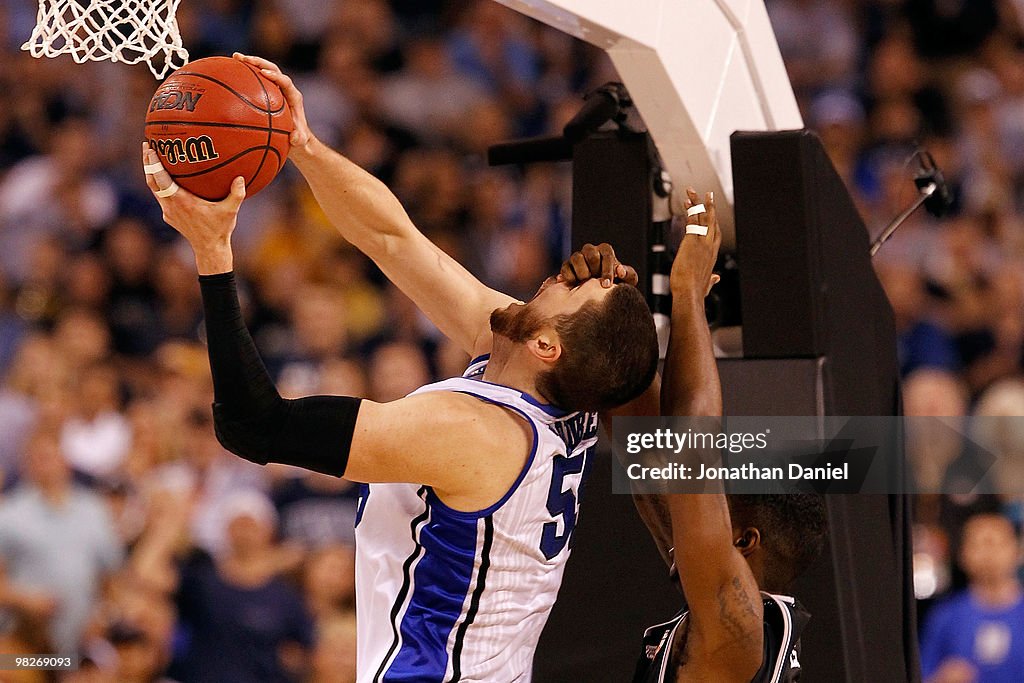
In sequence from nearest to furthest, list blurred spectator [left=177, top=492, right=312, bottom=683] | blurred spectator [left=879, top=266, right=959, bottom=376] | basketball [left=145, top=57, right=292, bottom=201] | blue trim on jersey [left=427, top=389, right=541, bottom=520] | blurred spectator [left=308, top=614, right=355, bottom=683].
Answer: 1. basketball [left=145, top=57, right=292, bottom=201]
2. blue trim on jersey [left=427, top=389, right=541, bottom=520]
3. blurred spectator [left=308, top=614, right=355, bottom=683]
4. blurred spectator [left=177, top=492, right=312, bottom=683]
5. blurred spectator [left=879, top=266, right=959, bottom=376]

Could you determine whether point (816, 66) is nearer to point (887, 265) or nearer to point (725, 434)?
point (887, 265)

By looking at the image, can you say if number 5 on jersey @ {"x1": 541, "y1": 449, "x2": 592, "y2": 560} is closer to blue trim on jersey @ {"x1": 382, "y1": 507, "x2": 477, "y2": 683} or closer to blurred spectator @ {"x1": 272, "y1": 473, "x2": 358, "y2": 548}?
blue trim on jersey @ {"x1": 382, "y1": 507, "x2": 477, "y2": 683}

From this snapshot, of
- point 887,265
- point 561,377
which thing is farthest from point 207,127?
point 887,265

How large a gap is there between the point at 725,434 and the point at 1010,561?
100 inches

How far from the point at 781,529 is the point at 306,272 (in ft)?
18.0

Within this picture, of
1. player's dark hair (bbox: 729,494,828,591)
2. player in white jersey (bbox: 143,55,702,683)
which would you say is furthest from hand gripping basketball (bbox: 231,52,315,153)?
player's dark hair (bbox: 729,494,828,591)

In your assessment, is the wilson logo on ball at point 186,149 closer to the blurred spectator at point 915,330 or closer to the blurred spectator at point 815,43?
the blurred spectator at point 915,330

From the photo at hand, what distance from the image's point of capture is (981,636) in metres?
5.50

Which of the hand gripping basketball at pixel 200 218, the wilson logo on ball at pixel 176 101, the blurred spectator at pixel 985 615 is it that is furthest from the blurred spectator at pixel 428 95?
the hand gripping basketball at pixel 200 218

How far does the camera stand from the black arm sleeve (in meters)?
2.43

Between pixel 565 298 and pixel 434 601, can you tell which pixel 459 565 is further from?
pixel 565 298

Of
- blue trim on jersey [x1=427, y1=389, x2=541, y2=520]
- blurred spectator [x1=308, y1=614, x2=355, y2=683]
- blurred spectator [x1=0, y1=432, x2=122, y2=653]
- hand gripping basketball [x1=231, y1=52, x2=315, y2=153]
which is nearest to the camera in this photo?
blue trim on jersey [x1=427, y1=389, x2=541, y2=520]

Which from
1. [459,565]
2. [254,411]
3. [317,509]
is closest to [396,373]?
[317,509]

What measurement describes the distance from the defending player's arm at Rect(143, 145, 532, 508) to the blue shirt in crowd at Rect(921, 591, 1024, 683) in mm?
3657
